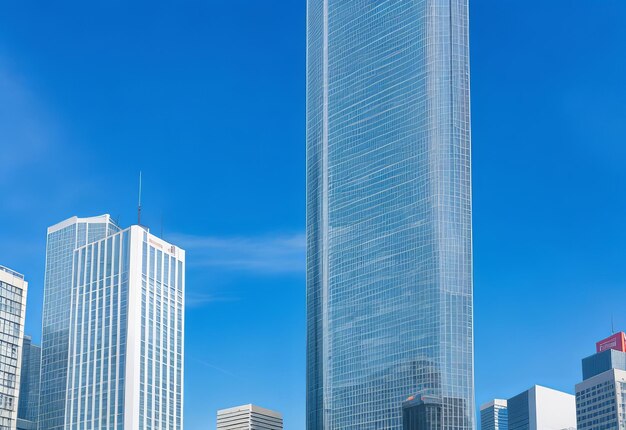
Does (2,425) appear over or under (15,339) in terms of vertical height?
under

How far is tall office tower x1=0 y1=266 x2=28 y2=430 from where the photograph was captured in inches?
7165

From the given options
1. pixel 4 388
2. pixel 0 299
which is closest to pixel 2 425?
pixel 4 388

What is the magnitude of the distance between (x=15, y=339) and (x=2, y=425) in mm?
14288

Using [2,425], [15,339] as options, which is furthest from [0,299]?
[2,425]

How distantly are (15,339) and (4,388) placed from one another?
8.35 m

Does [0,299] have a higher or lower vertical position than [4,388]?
higher

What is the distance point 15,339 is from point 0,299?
7077 millimetres

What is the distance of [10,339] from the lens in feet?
607

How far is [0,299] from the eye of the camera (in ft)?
605

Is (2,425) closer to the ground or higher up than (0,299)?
closer to the ground

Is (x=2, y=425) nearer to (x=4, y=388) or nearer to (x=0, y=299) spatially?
(x=4, y=388)

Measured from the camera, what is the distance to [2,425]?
180m

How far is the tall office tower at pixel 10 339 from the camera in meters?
182

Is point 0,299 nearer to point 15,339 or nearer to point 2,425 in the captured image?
point 15,339
